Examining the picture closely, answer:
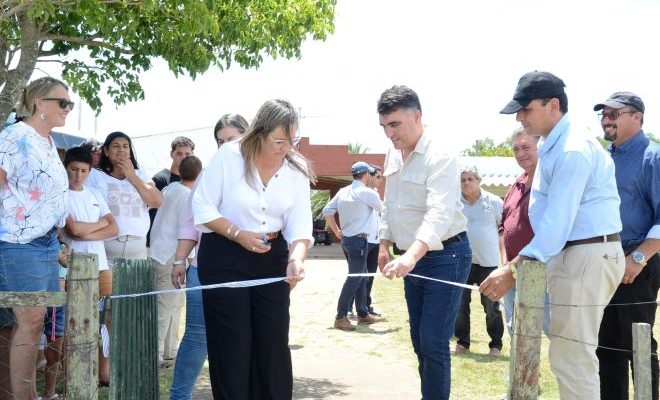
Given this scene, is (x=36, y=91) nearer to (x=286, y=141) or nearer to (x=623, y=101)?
(x=286, y=141)

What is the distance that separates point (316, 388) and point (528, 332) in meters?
3.52

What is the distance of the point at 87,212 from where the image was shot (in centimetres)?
606

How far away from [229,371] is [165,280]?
2757 millimetres

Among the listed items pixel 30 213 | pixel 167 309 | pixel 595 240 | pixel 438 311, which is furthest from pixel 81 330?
pixel 167 309

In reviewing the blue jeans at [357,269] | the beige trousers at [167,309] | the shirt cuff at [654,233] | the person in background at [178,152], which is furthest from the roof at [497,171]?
the shirt cuff at [654,233]

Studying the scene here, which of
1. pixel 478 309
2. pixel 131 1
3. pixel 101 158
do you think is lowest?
pixel 478 309

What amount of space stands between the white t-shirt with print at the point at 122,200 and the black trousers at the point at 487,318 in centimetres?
364

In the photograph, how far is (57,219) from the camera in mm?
4980

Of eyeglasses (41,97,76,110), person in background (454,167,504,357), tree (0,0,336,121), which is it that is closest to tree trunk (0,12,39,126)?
tree (0,0,336,121)

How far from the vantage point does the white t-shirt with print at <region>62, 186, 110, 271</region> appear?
597 centimetres

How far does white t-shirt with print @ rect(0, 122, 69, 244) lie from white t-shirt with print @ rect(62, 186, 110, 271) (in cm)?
105

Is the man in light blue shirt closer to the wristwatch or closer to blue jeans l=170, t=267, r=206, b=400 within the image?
blue jeans l=170, t=267, r=206, b=400

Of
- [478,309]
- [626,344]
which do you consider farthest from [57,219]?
[478,309]

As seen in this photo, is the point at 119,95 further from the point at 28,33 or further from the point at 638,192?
the point at 638,192
